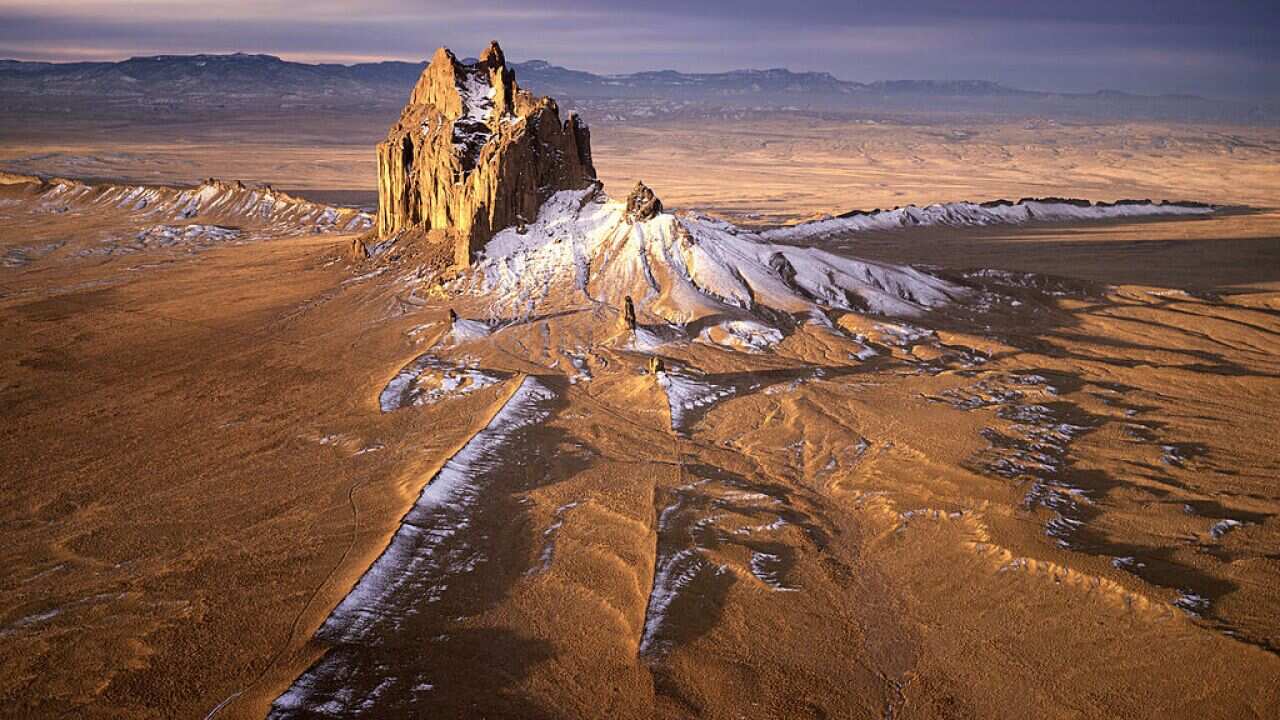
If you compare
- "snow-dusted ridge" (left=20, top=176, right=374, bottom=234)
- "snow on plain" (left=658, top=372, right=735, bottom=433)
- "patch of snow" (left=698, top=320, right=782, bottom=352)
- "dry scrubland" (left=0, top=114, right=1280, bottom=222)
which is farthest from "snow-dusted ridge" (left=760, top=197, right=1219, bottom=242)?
"snow on plain" (left=658, top=372, right=735, bottom=433)

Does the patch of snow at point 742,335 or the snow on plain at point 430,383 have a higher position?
the patch of snow at point 742,335

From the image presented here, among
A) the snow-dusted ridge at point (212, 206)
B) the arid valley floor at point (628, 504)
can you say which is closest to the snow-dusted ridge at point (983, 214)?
the arid valley floor at point (628, 504)

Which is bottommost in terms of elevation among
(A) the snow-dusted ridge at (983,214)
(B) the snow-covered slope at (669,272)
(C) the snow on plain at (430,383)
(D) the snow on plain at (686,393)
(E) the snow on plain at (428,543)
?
(E) the snow on plain at (428,543)

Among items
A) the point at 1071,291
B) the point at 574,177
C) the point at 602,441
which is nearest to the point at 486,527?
the point at 602,441

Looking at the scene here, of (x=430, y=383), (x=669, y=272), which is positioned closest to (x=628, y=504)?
(x=430, y=383)

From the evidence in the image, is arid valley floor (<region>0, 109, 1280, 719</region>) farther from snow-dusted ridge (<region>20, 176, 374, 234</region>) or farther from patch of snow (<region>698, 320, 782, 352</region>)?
snow-dusted ridge (<region>20, 176, 374, 234</region>)

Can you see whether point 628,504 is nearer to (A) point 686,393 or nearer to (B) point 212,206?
(A) point 686,393

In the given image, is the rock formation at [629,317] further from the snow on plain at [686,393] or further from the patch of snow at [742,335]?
the snow on plain at [686,393]
